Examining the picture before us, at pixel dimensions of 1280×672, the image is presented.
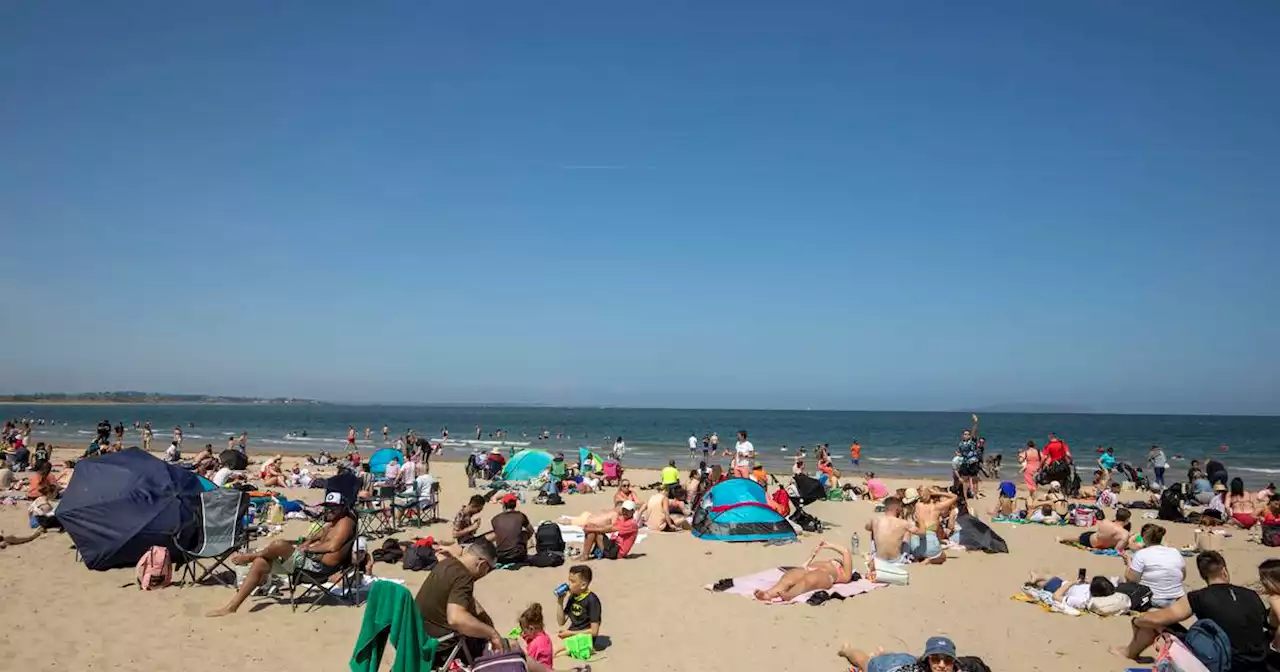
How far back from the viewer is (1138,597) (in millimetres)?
7988

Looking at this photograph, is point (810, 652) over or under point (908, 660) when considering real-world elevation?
under

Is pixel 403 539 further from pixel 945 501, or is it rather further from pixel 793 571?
pixel 945 501

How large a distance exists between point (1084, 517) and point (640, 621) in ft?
33.8

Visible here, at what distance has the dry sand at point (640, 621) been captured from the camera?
6512mm

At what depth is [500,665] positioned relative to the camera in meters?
4.96

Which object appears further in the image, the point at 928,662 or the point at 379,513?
the point at 379,513

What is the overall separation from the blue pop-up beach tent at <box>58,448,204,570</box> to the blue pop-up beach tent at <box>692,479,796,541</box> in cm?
731

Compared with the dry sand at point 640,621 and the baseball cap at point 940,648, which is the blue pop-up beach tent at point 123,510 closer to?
the dry sand at point 640,621

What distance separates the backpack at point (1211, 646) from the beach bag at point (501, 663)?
467 centimetres

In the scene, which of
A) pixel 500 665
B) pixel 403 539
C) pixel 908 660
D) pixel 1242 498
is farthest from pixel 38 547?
pixel 1242 498

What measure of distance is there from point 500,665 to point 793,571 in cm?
451

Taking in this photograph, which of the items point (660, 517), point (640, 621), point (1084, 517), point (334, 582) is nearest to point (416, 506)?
point (660, 517)

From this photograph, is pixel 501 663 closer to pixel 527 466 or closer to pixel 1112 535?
pixel 1112 535

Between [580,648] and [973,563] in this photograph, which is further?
[973,563]
